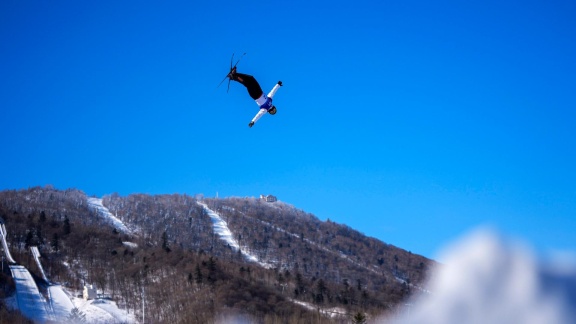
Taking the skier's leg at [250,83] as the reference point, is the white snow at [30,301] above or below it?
below

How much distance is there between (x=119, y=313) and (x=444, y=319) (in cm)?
12338

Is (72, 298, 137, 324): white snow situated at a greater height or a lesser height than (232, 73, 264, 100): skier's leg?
lesser

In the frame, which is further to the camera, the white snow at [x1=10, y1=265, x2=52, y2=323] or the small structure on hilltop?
the small structure on hilltop

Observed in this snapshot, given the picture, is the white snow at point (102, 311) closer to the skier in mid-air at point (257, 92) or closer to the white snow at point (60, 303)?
the white snow at point (60, 303)

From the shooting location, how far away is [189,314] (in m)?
175

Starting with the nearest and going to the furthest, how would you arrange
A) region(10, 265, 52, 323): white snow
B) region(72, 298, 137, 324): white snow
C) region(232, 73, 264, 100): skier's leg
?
region(232, 73, 264, 100): skier's leg → region(10, 265, 52, 323): white snow → region(72, 298, 137, 324): white snow

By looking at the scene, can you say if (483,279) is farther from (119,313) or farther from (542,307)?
(119,313)

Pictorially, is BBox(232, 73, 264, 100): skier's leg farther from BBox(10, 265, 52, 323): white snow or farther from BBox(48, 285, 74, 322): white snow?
BBox(48, 285, 74, 322): white snow

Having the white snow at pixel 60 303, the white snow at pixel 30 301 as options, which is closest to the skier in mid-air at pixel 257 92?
the white snow at pixel 30 301

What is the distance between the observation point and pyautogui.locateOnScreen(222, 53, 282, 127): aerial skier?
176ft

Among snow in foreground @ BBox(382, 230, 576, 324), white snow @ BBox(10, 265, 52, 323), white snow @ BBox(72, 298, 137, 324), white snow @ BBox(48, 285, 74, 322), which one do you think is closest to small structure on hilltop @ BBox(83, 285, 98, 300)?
white snow @ BBox(72, 298, 137, 324)

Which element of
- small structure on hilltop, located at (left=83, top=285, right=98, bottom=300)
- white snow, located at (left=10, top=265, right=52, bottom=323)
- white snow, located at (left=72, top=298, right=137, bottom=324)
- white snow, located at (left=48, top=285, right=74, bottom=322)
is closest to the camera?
white snow, located at (left=10, top=265, right=52, bottom=323)

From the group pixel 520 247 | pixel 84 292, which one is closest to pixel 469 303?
pixel 520 247

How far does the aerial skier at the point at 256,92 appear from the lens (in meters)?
53.7
